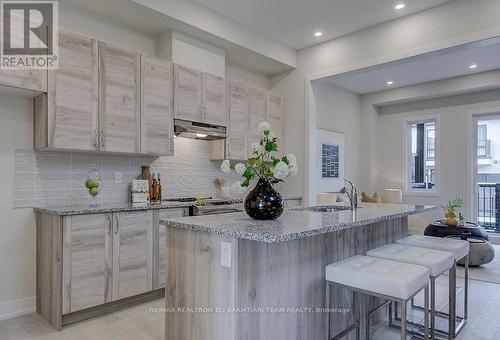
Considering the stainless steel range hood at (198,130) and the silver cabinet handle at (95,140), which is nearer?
the silver cabinet handle at (95,140)

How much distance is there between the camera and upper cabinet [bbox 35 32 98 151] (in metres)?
2.82

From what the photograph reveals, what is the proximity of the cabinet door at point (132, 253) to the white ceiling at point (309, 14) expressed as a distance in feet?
8.15

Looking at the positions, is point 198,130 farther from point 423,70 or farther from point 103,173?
point 423,70

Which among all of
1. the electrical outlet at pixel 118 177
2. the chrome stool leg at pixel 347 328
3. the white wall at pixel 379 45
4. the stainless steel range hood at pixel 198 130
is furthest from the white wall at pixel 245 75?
the chrome stool leg at pixel 347 328

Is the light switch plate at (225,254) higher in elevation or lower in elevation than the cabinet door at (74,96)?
lower

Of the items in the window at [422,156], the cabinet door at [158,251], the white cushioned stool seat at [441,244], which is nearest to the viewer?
the white cushioned stool seat at [441,244]

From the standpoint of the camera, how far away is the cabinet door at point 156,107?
343 centimetres

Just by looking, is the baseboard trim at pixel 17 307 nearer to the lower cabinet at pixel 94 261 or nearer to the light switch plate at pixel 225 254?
the lower cabinet at pixel 94 261

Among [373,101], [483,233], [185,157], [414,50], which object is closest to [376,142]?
[373,101]

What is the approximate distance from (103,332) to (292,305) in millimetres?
1601

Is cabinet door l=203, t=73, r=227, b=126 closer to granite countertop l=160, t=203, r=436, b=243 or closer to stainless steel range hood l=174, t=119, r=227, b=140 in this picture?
stainless steel range hood l=174, t=119, r=227, b=140

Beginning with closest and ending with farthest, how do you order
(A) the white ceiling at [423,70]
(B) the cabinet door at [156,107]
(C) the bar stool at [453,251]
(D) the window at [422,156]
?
(C) the bar stool at [453,251] < (B) the cabinet door at [156,107] < (A) the white ceiling at [423,70] < (D) the window at [422,156]

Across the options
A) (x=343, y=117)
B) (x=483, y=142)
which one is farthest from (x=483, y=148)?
(x=343, y=117)

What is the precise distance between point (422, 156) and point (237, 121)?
4874mm
